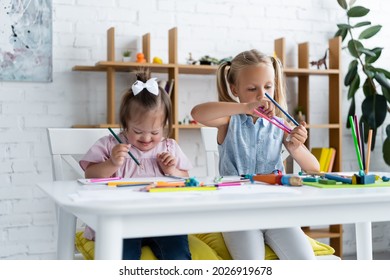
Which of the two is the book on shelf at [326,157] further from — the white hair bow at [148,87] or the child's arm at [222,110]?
the white hair bow at [148,87]

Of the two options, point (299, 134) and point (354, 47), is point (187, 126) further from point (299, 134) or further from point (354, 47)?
point (299, 134)

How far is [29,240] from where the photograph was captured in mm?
3236

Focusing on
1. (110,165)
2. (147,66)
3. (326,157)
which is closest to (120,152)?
(110,165)

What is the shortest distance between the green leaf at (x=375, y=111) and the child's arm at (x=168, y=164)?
1.91 meters

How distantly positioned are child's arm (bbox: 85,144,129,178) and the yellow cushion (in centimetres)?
19

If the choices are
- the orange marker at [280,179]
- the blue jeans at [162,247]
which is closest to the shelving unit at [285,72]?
the blue jeans at [162,247]

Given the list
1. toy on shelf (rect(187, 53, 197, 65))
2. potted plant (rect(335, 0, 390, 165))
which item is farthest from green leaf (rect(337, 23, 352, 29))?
toy on shelf (rect(187, 53, 197, 65))

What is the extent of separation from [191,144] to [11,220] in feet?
3.54

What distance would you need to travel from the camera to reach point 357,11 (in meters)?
3.61

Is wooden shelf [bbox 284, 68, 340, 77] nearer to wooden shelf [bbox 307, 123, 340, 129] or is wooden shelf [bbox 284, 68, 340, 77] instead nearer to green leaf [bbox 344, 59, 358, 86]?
green leaf [bbox 344, 59, 358, 86]

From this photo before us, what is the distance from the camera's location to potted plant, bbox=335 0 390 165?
140 inches

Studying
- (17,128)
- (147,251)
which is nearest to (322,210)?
(147,251)

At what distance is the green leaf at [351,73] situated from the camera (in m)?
3.59

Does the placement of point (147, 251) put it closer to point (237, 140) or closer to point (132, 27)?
point (237, 140)
